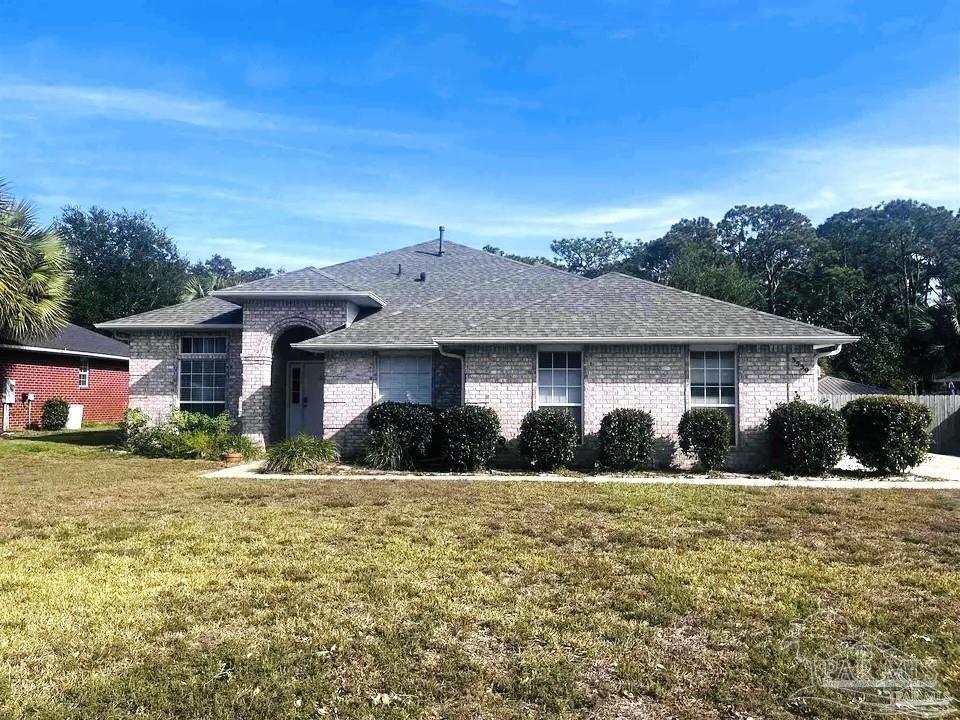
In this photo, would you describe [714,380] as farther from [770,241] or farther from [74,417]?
[770,241]

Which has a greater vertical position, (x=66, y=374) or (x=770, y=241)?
(x=770, y=241)

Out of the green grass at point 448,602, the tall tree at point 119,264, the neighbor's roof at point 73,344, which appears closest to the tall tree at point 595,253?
the tall tree at point 119,264

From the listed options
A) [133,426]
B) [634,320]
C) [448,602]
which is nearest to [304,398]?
[133,426]

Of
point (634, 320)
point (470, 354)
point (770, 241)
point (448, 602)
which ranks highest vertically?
point (770, 241)

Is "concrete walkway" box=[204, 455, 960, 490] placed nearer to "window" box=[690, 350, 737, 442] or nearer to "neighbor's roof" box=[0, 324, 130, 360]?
"window" box=[690, 350, 737, 442]

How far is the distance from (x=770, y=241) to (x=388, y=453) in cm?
5178

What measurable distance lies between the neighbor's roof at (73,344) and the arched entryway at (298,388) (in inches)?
408

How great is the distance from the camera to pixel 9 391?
21.6 m

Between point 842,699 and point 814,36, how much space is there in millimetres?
12037

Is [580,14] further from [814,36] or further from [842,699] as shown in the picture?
[842,699]

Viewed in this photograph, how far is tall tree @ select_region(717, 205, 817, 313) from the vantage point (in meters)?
52.2

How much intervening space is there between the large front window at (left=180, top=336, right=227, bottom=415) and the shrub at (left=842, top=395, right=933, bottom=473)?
15284 mm

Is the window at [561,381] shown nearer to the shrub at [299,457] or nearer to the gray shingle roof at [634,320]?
the gray shingle roof at [634,320]

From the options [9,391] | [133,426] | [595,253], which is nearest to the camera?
[133,426]
